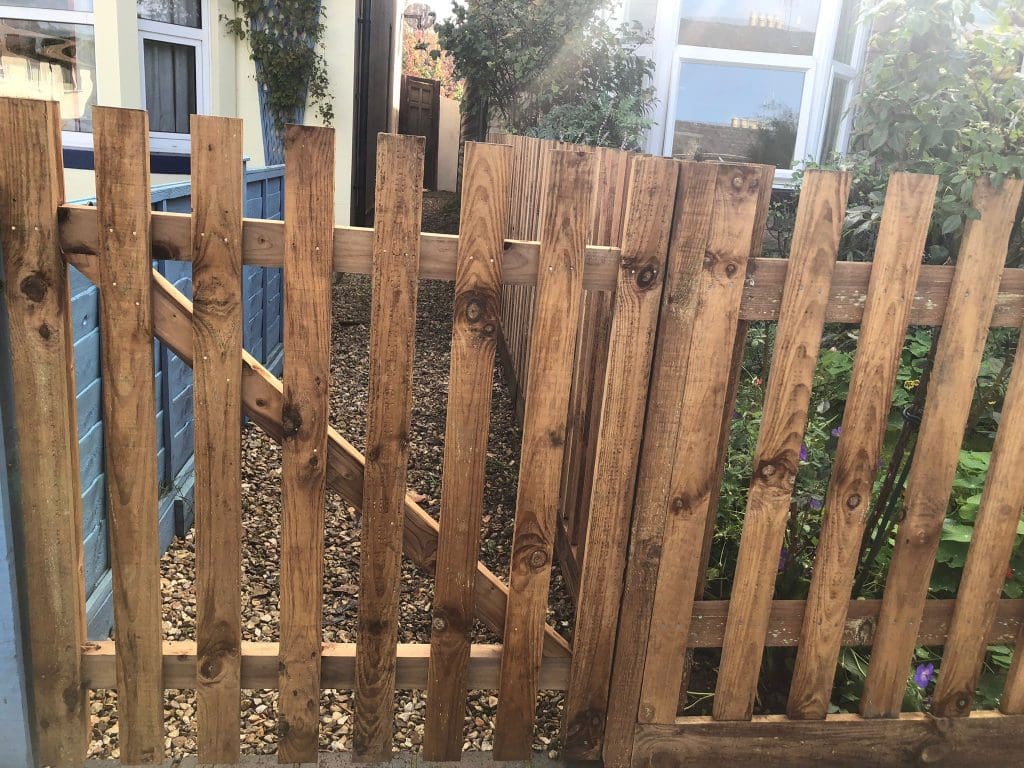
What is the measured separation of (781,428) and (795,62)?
18.1 ft

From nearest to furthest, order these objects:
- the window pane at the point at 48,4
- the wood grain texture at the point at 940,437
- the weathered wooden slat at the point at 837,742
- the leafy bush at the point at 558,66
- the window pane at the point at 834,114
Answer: the wood grain texture at the point at 940,437, the weathered wooden slat at the point at 837,742, the window pane at the point at 48,4, the leafy bush at the point at 558,66, the window pane at the point at 834,114

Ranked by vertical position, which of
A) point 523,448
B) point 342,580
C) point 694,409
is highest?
point 694,409

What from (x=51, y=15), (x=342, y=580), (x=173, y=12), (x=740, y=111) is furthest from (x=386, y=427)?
(x=173, y=12)

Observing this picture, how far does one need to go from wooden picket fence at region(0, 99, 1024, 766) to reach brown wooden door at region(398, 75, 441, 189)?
16576 mm

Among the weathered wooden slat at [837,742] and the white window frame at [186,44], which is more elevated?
the white window frame at [186,44]

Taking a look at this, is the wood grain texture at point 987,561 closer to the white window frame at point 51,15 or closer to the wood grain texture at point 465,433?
the wood grain texture at point 465,433

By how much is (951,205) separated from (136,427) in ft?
6.74

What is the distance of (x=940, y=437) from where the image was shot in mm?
2178

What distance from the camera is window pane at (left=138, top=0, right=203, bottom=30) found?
6.55m

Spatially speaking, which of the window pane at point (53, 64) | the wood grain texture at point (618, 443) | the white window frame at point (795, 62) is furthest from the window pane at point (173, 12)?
the wood grain texture at point (618, 443)

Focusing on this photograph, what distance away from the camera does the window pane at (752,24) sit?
6707mm

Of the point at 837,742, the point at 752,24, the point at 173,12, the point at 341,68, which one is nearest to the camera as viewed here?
the point at 837,742

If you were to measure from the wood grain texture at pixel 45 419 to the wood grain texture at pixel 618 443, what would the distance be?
Result: 1.20 metres

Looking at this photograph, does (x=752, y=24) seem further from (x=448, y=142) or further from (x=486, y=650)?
(x=448, y=142)
